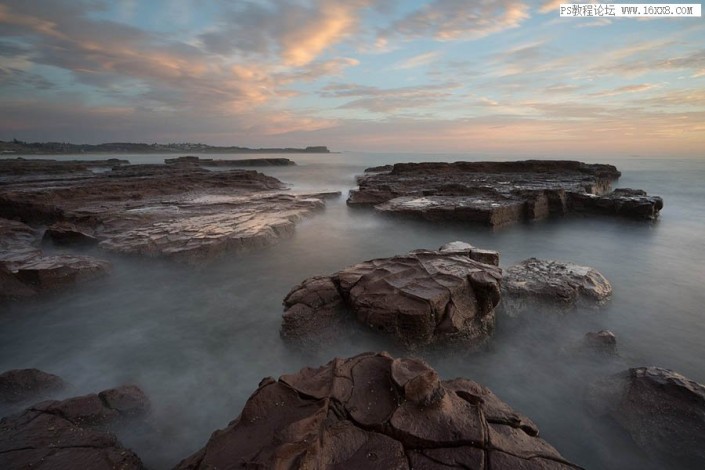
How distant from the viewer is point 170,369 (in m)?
4.47

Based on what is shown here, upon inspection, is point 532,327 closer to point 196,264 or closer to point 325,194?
point 196,264

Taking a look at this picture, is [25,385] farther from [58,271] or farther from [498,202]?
[498,202]

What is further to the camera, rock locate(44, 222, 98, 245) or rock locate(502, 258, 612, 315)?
rock locate(44, 222, 98, 245)

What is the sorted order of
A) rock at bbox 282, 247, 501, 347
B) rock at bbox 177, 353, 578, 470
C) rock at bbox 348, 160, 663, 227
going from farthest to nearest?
rock at bbox 348, 160, 663, 227
rock at bbox 282, 247, 501, 347
rock at bbox 177, 353, 578, 470

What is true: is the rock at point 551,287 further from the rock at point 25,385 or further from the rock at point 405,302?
the rock at point 25,385

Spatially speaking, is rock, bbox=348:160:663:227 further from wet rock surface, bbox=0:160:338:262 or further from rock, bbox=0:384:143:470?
rock, bbox=0:384:143:470

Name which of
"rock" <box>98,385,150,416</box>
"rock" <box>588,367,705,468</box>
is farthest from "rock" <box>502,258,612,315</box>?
"rock" <box>98,385,150,416</box>

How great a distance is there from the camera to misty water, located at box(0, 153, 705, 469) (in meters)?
3.61

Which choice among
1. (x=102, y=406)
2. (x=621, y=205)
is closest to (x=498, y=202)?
(x=621, y=205)

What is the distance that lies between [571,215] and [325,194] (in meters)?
12.0

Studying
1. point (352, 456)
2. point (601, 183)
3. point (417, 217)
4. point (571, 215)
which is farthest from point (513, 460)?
point (601, 183)

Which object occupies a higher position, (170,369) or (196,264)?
(196,264)

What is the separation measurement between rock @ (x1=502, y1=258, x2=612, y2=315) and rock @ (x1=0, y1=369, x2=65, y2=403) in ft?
21.0

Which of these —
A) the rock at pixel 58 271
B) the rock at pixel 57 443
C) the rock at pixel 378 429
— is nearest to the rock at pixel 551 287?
the rock at pixel 378 429
